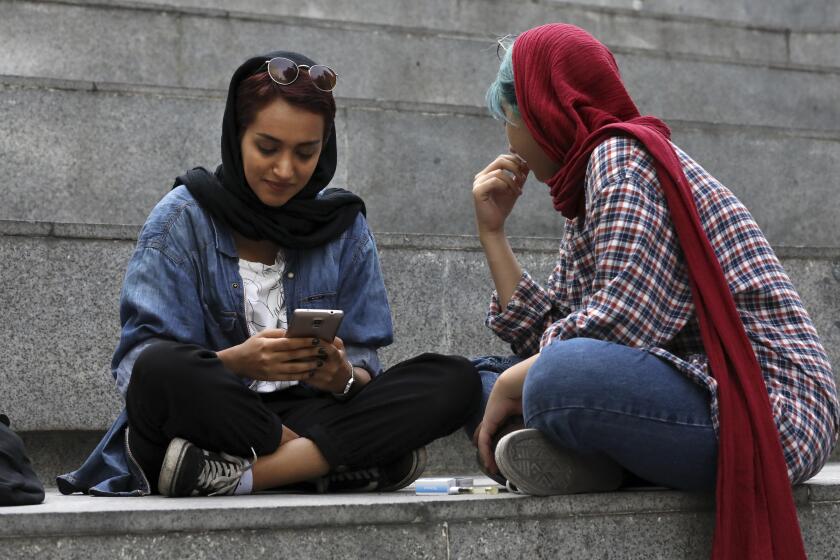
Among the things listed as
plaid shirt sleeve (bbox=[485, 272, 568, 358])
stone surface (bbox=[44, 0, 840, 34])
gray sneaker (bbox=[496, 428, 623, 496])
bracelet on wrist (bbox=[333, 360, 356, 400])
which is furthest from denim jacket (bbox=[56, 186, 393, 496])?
stone surface (bbox=[44, 0, 840, 34])

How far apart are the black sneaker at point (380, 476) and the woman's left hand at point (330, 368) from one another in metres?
0.23

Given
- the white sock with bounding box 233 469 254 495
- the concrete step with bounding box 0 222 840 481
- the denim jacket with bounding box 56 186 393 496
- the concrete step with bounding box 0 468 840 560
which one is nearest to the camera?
the concrete step with bounding box 0 468 840 560

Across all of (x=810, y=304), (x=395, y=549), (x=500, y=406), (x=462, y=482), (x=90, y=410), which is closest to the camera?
(x=395, y=549)

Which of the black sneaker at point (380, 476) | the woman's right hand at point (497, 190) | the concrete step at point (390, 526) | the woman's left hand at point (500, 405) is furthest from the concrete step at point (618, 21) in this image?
the concrete step at point (390, 526)

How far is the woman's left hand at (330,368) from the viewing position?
10.7 feet

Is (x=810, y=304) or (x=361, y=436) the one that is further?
(x=810, y=304)

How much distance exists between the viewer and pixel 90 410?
4.19m

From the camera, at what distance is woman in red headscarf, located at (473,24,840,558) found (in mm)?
2844

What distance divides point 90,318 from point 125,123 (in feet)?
3.94

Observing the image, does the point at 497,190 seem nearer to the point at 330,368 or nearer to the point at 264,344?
the point at 330,368

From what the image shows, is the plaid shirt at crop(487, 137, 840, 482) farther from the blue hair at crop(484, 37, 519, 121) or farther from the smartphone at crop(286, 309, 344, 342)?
the smartphone at crop(286, 309, 344, 342)

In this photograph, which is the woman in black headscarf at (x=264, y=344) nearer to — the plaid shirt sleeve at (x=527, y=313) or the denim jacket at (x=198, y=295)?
the denim jacket at (x=198, y=295)

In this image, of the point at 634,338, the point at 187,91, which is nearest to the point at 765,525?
the point at 634,338

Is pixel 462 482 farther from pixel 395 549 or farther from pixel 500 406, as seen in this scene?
pixel 395 549
